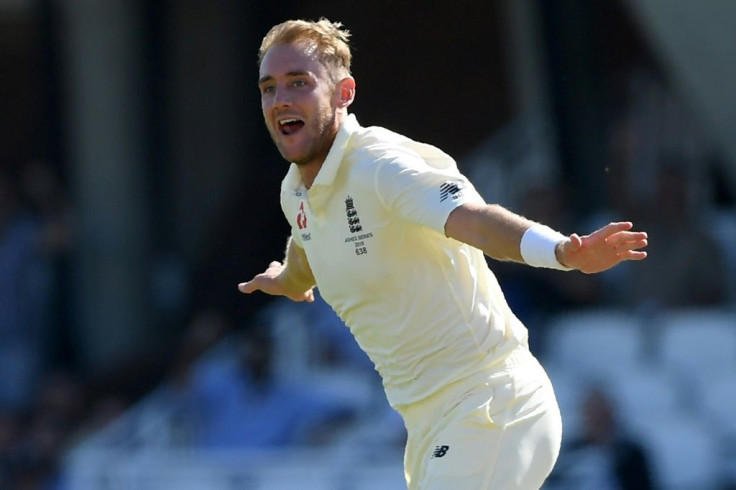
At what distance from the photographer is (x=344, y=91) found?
176 inches

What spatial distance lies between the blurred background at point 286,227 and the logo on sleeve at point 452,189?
4.45m

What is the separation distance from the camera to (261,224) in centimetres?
1249

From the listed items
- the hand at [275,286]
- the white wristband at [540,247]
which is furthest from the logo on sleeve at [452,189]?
the hand at [275,286]

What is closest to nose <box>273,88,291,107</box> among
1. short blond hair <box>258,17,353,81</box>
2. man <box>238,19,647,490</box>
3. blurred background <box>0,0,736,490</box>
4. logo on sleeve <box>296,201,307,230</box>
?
man <box>238,19,647,490</box>

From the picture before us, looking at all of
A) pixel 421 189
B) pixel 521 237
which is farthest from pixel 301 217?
pixel 521 237

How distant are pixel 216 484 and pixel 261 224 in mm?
3175

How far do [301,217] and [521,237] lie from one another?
93cm

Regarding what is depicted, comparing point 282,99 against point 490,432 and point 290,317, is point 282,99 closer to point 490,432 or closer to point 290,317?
point 490,432

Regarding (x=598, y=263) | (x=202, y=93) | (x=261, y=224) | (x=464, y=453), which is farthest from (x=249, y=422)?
(x=598, y=263)

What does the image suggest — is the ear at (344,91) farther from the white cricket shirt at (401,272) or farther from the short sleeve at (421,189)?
the short sleeve at (421,189)

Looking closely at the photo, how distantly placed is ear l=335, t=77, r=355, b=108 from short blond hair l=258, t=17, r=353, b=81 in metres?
0.02

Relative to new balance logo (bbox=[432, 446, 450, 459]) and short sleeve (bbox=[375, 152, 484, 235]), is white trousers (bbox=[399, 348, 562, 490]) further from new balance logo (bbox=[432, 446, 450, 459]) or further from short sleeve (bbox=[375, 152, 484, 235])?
short sleeve (bbox=[375, 152, 484, 235])

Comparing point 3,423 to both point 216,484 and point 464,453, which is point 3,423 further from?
point 464,453

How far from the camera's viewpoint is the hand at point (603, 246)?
142 inches
